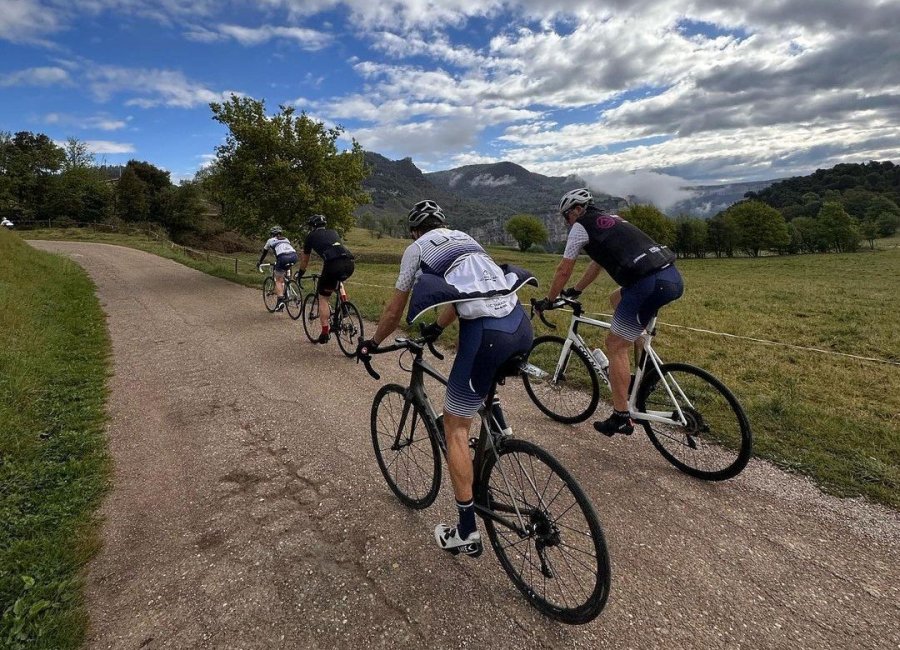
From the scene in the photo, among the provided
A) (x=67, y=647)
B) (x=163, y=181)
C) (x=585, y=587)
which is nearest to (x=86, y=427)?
(x=67, y=647)

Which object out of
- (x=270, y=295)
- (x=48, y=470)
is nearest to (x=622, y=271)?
(x=48, y=470)

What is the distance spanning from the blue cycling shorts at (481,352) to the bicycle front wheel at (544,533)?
1.44 feet

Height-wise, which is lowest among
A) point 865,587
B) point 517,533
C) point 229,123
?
point 865,587

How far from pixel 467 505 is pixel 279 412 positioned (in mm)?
3965

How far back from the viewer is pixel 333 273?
8.82m

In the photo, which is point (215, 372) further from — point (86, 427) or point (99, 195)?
point (99, 195)

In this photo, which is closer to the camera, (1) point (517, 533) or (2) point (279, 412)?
(1) point (517, 533)

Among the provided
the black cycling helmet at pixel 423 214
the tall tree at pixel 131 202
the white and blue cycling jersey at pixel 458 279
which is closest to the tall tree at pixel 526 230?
the tall tree at pixel 131 202

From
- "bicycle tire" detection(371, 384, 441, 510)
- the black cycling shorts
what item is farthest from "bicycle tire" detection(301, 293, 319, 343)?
"bicycle tire" detection(371, 384, 441, 510)

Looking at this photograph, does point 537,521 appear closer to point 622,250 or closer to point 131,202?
point 622,250

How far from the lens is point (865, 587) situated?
3.06 meters

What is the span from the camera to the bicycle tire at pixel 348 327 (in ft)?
28.5

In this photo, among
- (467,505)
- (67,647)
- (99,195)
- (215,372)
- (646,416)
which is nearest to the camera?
(67,647)

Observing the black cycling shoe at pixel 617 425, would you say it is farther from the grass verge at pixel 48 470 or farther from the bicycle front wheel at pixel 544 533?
the grass verge at pixel 48 470
